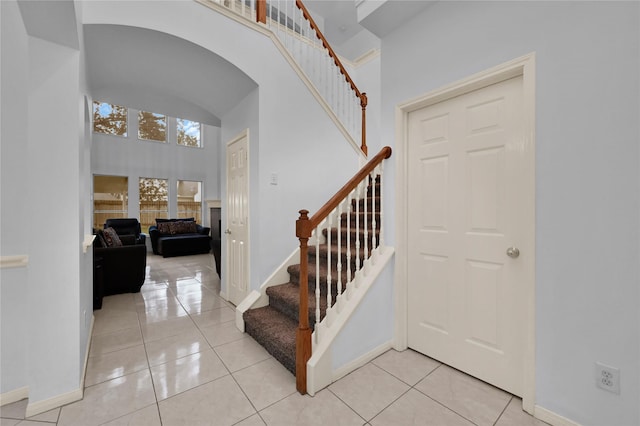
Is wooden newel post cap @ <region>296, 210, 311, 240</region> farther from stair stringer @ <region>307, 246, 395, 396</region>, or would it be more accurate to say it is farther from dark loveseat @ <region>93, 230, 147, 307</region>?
dark loveseat @ <region>93, 230, 147, 307</region>

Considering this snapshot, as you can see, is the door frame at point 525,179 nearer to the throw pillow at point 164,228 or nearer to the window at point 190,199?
the throw pillow at point 164,228

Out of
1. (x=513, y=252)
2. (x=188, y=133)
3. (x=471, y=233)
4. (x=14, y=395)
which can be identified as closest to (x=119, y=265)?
(x=14, y=395)

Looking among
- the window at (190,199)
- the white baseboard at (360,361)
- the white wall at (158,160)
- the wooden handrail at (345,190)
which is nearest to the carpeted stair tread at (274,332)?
the white baseboard at (360,361)

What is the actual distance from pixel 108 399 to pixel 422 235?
Result: 2451 millimetres

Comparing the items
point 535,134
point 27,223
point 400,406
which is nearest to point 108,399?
point 27,223

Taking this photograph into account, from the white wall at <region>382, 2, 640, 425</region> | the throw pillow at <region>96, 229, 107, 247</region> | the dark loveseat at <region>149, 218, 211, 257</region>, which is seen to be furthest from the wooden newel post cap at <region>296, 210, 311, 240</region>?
the dark loveseat at <region>149, 218, 211, 257</region>

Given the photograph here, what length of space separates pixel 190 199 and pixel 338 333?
26.3ft

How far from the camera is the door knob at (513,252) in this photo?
5.54 feet

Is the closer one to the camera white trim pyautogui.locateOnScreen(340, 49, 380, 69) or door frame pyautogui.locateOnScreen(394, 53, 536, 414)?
door frame pyautogui.locateOnScreen(394, 53, 536, 414)

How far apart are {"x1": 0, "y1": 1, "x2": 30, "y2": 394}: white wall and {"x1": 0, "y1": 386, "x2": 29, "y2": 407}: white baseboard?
2 centimetres

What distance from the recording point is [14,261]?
5.55ft

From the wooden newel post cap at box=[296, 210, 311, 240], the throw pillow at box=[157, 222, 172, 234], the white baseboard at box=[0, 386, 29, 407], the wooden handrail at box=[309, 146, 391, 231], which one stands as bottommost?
the white baseboard at box=[0, 386, 29, 407]

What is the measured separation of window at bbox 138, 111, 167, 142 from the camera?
7793mm

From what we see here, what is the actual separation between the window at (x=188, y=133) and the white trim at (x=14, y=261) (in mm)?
7470
